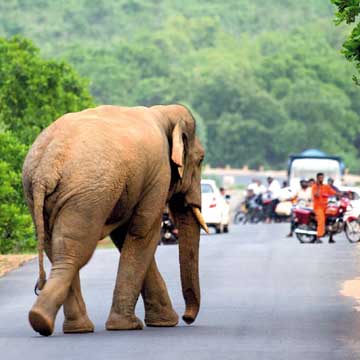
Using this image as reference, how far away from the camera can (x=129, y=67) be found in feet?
502

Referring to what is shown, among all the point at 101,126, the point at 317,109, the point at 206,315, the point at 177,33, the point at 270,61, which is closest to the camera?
the point at 101,126

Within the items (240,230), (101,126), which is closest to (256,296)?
(101,126)

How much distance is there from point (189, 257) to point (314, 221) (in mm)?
21594

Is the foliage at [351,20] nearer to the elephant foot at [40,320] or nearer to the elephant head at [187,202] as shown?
the elephant head at [187,202]

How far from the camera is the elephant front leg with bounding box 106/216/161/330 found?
15602 mm

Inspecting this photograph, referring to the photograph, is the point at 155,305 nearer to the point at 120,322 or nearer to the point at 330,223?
the point at 120,322

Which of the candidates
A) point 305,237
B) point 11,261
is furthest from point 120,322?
point 305,237

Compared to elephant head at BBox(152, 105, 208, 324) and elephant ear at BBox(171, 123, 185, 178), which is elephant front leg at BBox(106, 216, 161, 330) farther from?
elephant head at BBox(152, 105, 208, 324)

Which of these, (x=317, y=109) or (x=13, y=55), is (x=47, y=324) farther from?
(x=317, y=109)

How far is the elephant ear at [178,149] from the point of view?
1612cm

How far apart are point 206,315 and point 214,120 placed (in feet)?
391

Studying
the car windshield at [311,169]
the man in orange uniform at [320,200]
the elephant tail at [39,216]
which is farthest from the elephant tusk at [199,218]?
the car windshield at [311,169]

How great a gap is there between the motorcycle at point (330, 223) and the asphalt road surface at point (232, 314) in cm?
610

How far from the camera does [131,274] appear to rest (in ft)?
51.6
